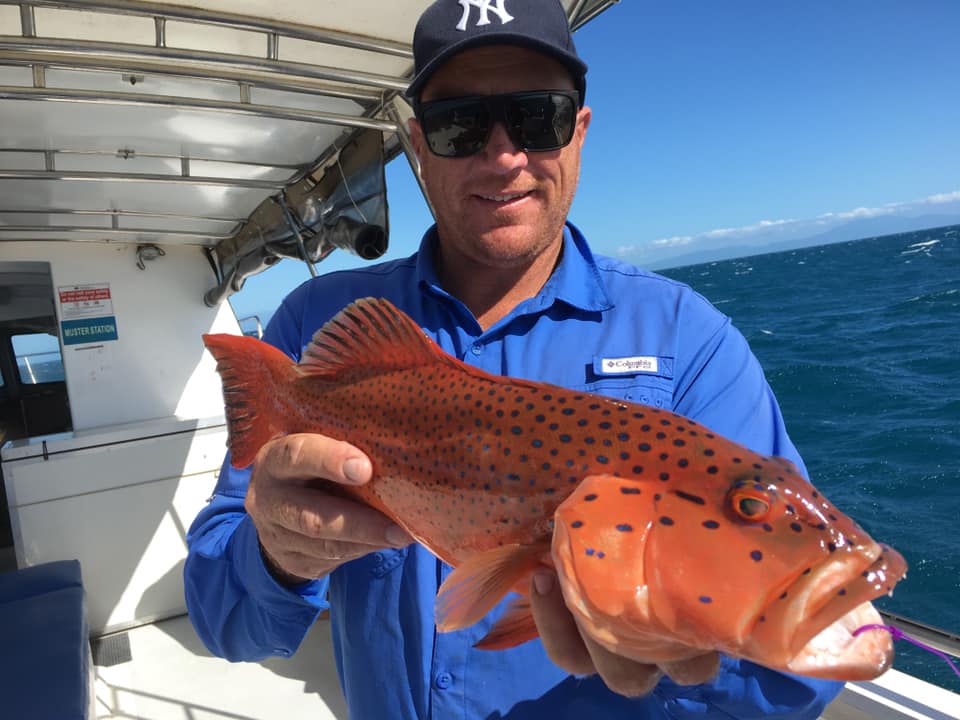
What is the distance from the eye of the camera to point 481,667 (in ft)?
6.43

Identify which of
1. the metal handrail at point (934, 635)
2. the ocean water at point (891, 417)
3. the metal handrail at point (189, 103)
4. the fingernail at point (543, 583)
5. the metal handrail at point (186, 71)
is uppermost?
the metal handrail at point (186, 71)

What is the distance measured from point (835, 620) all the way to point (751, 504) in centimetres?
25

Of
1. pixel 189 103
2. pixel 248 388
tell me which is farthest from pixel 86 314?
pixel 248 388

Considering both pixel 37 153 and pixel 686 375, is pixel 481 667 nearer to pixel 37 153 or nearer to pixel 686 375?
pixel 686 375

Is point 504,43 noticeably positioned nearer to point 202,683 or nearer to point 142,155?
point 142,155

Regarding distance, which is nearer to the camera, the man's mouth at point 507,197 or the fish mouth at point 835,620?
the fish mouth at point 835,620

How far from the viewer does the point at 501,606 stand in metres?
2.06

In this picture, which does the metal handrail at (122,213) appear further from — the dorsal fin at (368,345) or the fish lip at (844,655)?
the fish lip at (844,655)

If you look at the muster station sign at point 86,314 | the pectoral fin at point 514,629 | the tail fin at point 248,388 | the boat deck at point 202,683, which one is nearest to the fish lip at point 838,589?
the pectoral fin at point 514,629

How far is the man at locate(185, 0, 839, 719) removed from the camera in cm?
187

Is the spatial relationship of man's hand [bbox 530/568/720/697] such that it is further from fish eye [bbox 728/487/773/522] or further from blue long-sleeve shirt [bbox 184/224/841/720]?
blue long-sleeve shirt [bbox 184/224/841/720]

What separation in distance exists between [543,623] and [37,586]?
6.04 metres

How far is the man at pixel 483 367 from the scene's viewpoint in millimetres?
1867

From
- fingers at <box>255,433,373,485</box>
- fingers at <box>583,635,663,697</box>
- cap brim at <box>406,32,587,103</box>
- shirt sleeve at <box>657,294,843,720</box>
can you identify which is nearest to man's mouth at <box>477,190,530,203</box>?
cap brim at <box>406,32,587,103</box>
